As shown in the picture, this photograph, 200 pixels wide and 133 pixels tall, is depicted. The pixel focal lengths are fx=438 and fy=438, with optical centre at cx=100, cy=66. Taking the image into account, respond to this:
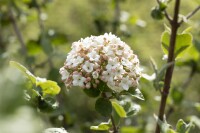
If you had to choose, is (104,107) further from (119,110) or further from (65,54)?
(65,54)

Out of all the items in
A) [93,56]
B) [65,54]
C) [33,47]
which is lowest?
[93,56]

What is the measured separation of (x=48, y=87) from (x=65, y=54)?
804mm

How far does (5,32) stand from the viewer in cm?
281

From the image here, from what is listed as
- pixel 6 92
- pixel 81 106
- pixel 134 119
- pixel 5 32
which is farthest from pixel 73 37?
pixel 6 92

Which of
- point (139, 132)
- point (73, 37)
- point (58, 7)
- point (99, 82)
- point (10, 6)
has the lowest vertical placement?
point (99, 82)

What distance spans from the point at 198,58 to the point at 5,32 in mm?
1344

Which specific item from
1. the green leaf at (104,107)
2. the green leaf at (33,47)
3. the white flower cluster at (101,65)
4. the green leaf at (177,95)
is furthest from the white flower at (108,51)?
the green leaf at (33,47)

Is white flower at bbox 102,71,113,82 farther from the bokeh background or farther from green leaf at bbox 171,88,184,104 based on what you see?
green leaf at bbox 171,88,184,104

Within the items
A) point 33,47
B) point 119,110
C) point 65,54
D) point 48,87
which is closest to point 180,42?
point 119,110

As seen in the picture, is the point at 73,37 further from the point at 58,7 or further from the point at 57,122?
the point at 57,122

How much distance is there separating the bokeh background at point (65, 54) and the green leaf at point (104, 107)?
0.49 ft

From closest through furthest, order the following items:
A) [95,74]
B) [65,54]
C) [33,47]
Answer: [95,74], [65,54], [33,47]

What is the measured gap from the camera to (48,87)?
0.98 meters

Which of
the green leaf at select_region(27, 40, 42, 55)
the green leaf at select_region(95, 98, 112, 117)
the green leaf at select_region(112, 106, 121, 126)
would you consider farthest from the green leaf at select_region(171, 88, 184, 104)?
the green leaf at select_region(95, 98, 112, 117)
